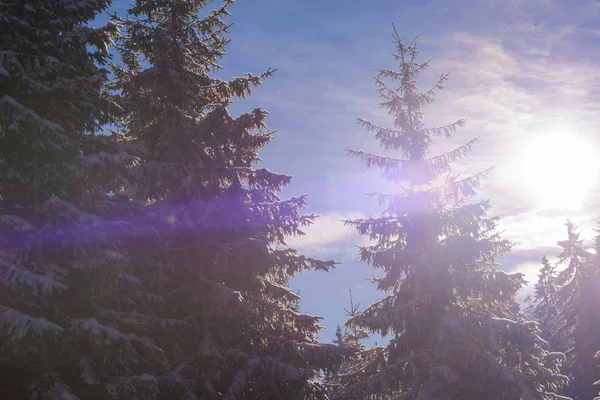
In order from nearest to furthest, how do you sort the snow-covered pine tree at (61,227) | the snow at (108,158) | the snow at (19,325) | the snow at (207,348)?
the snow at (19,325) → the snow-covered pine tree at (61,227) → the snow at (108,158) → the snow at (207,348)

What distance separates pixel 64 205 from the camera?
815cm

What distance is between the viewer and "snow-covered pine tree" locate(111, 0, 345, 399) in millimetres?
12055

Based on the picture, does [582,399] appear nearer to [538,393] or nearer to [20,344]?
[538,393]

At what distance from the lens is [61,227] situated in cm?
829

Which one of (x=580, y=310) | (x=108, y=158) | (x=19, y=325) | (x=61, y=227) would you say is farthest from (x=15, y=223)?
(x=580, y=310)

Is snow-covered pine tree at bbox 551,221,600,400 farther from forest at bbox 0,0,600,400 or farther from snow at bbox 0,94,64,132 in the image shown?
snow at bbox 0,94,64,132

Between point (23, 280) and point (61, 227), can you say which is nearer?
point (23, 280)

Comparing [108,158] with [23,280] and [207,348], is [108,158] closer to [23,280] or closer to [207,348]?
[23,280]

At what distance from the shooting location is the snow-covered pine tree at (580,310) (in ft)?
97.0

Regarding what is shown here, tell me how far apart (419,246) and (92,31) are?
1305cm

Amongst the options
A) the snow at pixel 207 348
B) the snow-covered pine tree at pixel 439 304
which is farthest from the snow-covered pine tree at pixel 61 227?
the snow-covered pine tree at pixel 439 304

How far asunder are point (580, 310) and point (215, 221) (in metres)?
28.0

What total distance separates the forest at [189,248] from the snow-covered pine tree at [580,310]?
1657cm

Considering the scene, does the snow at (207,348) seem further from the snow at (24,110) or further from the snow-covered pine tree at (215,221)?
the snow at (24,110)
